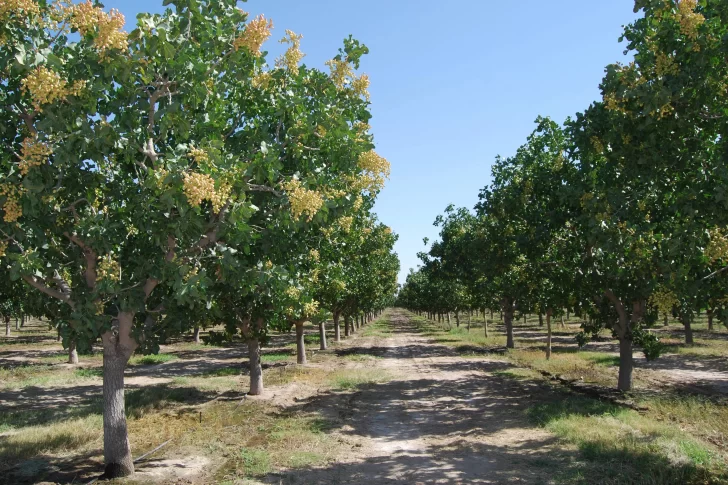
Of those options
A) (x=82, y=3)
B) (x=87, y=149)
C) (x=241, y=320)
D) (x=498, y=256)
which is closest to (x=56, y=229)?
(x=87, y=149)

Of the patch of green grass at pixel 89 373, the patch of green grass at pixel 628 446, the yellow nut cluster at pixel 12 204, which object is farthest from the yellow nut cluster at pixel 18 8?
the patch of green grass at pixel 89 373

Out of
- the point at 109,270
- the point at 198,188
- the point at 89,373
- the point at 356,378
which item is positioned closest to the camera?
the point at 198,188

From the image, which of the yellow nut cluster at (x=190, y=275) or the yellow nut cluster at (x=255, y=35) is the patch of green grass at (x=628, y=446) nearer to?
the yellow nut cluster at (x=190, y=275)

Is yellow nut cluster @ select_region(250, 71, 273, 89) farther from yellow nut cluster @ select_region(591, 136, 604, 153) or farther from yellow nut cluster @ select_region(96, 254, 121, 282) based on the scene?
yellow nut cluster @ select_region(591, 136, 604, 153)

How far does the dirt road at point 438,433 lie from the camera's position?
939cm

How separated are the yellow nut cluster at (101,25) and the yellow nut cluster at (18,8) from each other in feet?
1.58

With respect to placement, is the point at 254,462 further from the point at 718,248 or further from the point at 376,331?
the point at 376,331

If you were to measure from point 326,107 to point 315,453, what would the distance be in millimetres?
6938

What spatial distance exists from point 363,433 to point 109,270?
7.14 metres

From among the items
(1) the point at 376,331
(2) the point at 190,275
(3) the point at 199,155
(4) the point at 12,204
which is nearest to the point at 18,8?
(4) the point at 12,204

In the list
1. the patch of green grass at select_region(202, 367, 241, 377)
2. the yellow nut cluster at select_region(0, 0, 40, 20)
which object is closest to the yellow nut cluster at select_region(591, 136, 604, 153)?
the yellow nut cluster at select_region(0, 0, 40, 20)

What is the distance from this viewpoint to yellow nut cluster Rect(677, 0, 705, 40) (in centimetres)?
756

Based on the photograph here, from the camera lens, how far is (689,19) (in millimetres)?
7605

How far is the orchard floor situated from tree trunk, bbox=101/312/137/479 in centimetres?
43
